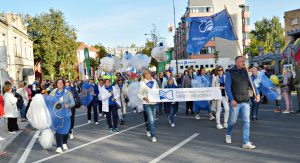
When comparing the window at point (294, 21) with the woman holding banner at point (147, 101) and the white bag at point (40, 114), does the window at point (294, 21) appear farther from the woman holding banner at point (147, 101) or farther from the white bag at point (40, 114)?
the white bag at point (40, 114)

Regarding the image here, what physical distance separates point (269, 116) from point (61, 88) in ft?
24.5

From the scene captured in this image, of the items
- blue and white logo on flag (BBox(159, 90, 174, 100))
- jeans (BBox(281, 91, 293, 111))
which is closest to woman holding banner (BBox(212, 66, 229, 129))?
blue and white logo on flag (BBox(159, 90, 174, 100))

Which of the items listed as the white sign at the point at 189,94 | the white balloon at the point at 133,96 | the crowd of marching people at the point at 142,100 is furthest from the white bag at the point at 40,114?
the white balloon at the point at 133,96

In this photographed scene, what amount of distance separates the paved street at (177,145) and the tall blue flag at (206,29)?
16.2 feet

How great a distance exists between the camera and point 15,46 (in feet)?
147

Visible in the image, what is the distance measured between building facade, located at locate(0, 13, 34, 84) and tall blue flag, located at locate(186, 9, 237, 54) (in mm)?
27525

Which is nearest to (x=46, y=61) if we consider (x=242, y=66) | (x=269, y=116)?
(x=269, y=116)

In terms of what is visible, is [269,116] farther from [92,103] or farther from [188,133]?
[92,103]

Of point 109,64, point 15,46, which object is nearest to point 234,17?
point 15,46

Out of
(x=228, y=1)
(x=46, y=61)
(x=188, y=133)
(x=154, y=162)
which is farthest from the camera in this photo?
(x=228, y=1)

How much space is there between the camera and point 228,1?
7450cm

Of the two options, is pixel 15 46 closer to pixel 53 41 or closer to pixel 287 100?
pixel 53 41

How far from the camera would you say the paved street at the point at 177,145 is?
6957mm

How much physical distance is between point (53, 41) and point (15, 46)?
474 inches
